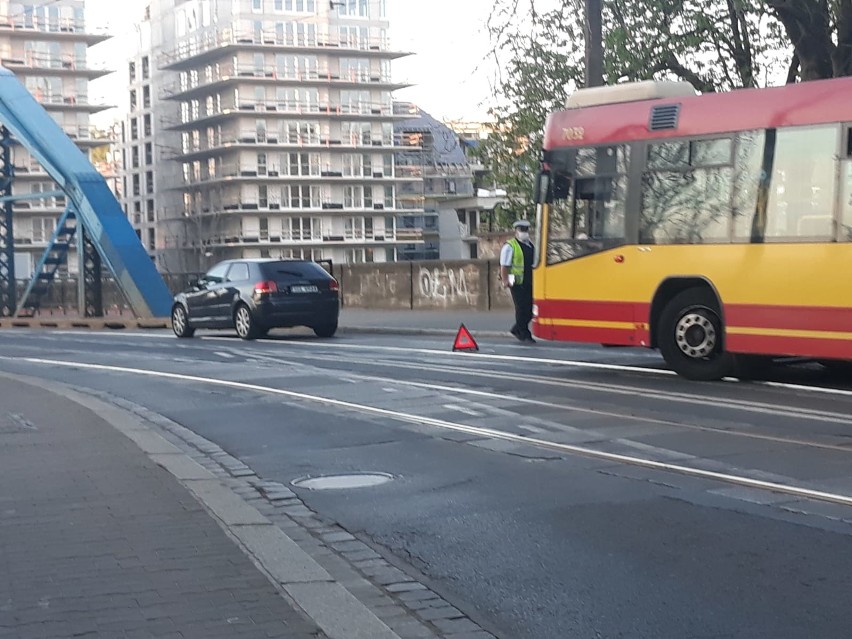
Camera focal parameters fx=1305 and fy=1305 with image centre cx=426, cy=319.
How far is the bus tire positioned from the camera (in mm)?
14117

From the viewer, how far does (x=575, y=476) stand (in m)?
8.34

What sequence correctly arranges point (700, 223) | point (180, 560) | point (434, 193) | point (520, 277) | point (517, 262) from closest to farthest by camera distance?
point (180, 560), point (700, 223), point (520, 277), point (517, 262), point (434, 193)

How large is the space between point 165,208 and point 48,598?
344 feet

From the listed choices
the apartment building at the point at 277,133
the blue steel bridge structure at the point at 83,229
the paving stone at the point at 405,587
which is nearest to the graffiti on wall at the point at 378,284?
the blue steel bridge structure at the point at 83,229

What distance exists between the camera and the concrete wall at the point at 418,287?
31883 millimetres

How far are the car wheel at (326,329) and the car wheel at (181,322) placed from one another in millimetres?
2936

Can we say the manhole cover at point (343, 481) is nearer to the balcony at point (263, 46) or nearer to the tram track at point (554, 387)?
the tram track at point (554, 387)

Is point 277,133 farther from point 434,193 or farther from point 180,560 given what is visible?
point 180,560

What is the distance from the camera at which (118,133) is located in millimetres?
122312

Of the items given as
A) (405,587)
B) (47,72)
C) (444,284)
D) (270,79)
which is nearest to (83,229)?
(444,284)

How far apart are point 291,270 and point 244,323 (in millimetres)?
1407

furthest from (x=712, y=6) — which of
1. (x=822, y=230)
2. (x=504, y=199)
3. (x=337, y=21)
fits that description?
(x=337, y=21)

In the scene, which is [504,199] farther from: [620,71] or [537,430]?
[537,430]

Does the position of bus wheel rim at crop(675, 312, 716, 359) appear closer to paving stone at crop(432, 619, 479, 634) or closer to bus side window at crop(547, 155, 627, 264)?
bus side window at crop(547, 155, 627, 264)
